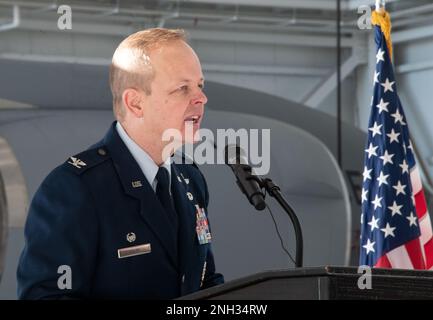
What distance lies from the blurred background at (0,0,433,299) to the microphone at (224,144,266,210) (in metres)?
1.55

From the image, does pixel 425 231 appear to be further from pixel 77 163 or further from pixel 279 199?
pixel 77 163

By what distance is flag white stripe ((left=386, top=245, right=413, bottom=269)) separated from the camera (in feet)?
7.64

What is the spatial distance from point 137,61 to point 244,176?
197mm

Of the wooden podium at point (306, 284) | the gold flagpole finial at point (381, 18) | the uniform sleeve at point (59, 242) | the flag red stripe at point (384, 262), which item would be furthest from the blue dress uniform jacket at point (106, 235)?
the gold flagpole finial at point (381, 18)

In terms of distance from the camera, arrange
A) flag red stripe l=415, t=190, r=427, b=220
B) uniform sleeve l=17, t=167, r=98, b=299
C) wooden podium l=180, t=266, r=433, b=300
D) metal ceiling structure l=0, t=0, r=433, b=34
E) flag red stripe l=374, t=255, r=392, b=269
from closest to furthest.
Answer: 1. wooden podium l=180, t=266, r=433, b=300
2. uniform sleeve l=17, t=167, r=98, b=299
3. flag red stripe l=374, t=255, r=392, b=269
4. flag red stripe l=415, t=190, r=427, b=220
5. metal ceiling structure l=0, t=0, r=433, b=34

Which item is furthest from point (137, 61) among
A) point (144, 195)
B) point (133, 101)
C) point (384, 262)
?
point (384, 262)

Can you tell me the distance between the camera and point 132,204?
1.00 meters

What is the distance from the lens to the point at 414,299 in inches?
29.0

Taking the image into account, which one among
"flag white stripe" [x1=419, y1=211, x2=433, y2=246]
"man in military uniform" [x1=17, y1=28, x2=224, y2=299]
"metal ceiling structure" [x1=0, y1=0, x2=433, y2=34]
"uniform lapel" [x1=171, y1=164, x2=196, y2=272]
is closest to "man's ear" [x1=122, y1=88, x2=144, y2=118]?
"man in military uniform" [x1=17, y1=28, x2=224, y2=299]

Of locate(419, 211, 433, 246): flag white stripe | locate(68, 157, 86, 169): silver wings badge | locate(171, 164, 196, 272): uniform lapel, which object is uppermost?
locate(419, 211, 433, 246): flag white stripe

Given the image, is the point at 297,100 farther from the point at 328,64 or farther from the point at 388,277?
the point at 388,277

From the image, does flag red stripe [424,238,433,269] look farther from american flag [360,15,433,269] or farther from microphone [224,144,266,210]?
microphone [224,144,266,210]
